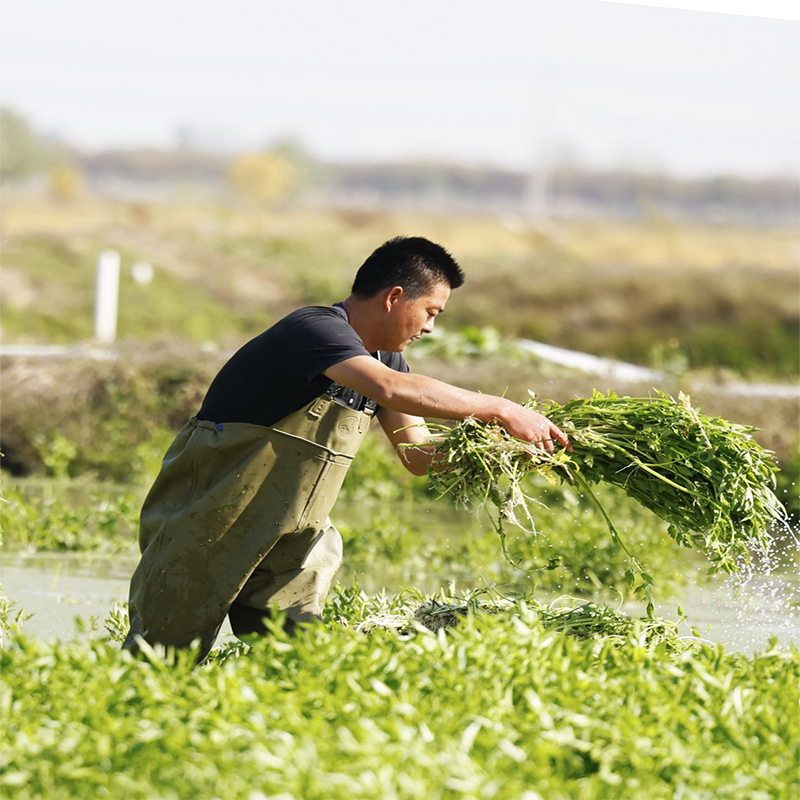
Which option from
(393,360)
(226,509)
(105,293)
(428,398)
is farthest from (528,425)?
(105,293)

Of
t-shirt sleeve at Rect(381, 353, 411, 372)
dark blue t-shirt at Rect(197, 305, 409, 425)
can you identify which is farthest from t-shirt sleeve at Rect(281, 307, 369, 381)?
t-shirt sleeve at Rect(381, 353, 411, 372)

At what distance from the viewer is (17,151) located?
309ft

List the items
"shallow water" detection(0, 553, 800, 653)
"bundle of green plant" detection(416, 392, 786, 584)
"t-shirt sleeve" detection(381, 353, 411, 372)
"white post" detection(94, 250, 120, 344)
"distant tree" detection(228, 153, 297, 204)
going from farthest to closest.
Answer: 1. "distant tree" detection(228, 153, 297, 204)
2. "white post" detection(94, 250, 120, 344)
3. "shallow water" detection(0, 553, 800, 653)
4. "t-shirt sleeve" detection(381, 353, 411, 372)
5. "bundle of green plant" detection(416, 392, 786, 584)

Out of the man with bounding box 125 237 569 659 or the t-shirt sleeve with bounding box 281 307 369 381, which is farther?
the man with bounding box 125 237 569 659

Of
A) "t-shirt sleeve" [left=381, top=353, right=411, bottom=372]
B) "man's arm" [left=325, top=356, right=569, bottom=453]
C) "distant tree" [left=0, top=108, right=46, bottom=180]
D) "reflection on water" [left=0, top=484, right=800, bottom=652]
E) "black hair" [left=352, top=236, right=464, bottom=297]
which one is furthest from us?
"distant tree" [left=0, top=108, right=46, bottom=180]

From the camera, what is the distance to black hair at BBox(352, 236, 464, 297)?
491 centimetres

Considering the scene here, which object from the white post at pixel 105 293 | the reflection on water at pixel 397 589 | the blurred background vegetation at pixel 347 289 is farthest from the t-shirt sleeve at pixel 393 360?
the white post at pixel 105 293

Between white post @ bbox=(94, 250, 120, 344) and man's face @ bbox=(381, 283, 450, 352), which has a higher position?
man's face @ bbox=(381, 283, 450, 352)

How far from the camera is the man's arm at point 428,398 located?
4551mm

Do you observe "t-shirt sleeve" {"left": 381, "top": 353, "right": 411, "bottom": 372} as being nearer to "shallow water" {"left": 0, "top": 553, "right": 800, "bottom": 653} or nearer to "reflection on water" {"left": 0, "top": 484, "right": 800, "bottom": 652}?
"reflection on water" {"left": 0, "top": 484, "right": 800, "bottom": 652}

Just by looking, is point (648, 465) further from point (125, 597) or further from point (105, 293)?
point (105, 293)

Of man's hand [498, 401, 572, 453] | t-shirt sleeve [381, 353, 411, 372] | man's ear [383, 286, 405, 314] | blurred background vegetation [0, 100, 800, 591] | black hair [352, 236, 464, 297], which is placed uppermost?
black hair [352, 236, 464, 297]

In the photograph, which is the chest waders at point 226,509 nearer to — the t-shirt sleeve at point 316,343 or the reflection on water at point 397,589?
the t-shirt sleeve at point 316,343

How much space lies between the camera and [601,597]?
806cm
